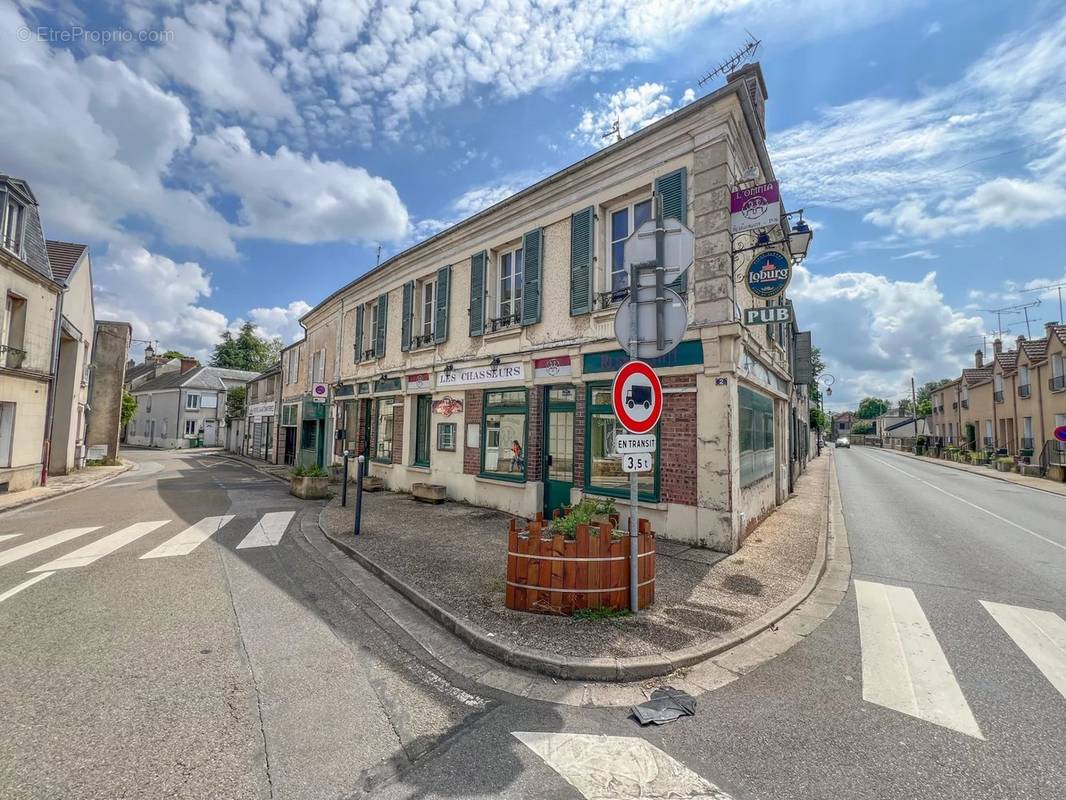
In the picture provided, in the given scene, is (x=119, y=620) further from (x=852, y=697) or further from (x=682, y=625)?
(x=852, y=697)

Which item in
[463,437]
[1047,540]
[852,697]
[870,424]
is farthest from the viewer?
[870,424]

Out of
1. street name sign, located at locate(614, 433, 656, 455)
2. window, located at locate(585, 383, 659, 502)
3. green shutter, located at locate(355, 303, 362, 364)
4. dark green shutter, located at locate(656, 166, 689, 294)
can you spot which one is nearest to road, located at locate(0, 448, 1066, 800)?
street name sign, located at locate(614, 433, 656, 455)

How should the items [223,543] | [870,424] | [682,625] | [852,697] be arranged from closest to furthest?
[852,697], [682,625], [223,543], [870,424]

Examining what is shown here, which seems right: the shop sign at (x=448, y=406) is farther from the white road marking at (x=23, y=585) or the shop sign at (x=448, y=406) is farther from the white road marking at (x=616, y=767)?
the white road marking at (x=616, y=767)

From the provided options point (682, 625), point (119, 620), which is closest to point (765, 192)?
point (682, 625)

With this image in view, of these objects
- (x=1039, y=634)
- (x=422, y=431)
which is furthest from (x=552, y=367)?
(x=1039, y=634)

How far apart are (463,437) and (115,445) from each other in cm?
2327

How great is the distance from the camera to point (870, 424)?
318 ft

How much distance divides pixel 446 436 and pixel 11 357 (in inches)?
467

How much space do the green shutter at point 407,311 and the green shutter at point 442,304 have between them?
4.68 feet

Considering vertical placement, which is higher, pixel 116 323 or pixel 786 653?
pixel 116 323

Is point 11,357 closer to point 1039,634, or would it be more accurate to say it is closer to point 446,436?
point 446,436

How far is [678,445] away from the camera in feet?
23.8

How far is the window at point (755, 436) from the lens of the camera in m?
7.77
